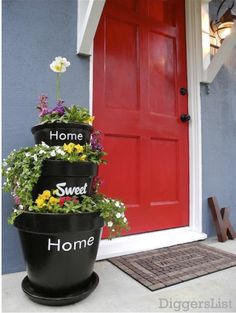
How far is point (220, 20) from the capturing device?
227 centimetres

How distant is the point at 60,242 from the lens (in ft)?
3.61

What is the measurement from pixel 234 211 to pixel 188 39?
1.56 m

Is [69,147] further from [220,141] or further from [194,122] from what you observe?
[220,141]

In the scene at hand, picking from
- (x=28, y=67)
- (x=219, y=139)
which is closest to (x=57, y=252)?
(x=28, y=67)

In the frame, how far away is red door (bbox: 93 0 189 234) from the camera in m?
1.85

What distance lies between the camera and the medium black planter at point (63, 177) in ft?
3.76

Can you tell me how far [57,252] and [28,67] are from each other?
3.38 ft

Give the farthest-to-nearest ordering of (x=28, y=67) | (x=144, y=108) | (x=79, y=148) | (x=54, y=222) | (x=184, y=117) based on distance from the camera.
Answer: (x=184, y=117)
(x=144, y=108)
(x=28, y=67)
(x=79, y=148)
(x=54, y=222)

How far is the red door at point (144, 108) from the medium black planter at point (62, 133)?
0.53m

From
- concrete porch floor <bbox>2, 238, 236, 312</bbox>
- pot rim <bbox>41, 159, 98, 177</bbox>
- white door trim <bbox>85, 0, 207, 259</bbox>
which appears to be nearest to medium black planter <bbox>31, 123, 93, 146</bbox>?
pot rim <bbox>41, 159, 98, 177</bbox>

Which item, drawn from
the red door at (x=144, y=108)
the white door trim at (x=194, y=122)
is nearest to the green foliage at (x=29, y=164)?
the red door at (x=144, y=108)

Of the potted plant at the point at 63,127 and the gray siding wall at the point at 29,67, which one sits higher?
the gray siding wall at the point at 29,67

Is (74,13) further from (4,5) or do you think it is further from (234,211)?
(234,211)

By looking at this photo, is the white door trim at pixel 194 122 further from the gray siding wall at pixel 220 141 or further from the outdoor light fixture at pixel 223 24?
the outdoor light fixture at pixel 223 24
